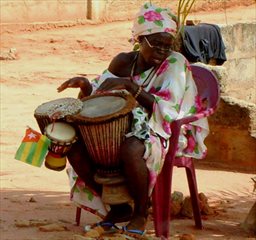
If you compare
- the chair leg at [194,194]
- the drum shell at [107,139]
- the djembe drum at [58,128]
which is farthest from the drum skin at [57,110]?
the chair leg at [194,194]

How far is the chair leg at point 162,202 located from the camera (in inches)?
220

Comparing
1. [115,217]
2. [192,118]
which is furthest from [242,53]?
[115,217]

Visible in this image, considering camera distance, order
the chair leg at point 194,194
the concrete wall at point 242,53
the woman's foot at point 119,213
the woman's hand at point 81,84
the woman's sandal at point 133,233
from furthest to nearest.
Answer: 1. the concrete wall at point 242,53
2. the chair leg at point 194,194
3. the woman's hand at point 81,84
4. the woman's foot at point 119,213
5. the woman's sandal at point 133,233

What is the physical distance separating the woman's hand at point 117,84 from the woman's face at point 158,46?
220mm

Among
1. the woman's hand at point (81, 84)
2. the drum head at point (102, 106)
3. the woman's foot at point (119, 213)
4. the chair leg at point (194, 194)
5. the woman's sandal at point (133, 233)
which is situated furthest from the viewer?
the chair leg at point (194, 194)

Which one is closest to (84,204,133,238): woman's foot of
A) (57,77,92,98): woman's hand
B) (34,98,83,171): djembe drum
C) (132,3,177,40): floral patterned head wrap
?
(34,98,83,171): djembe drum

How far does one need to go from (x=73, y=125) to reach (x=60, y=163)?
27 cm

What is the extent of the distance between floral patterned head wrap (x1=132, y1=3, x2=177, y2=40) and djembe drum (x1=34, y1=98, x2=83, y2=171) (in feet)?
2.13

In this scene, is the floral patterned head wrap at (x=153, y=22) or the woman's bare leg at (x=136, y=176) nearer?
the woman's bare leg at (x=136, y=176)

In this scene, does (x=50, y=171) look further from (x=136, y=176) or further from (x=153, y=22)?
(x=136, y=176)

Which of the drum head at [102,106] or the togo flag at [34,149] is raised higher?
the drum head at [102,106]

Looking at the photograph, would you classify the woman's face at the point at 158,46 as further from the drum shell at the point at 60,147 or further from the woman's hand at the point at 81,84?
the drum shell at the point at 60,147

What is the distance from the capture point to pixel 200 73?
20.1ft

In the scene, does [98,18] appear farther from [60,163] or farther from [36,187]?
[60,163]
